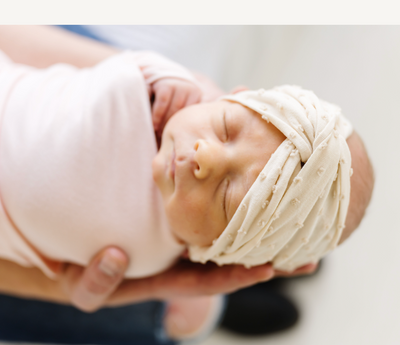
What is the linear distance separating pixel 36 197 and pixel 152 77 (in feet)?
1.49

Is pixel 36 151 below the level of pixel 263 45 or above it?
below

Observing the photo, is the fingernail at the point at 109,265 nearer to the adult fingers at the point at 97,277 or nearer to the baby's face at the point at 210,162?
the adult fingers at the point at 97,277

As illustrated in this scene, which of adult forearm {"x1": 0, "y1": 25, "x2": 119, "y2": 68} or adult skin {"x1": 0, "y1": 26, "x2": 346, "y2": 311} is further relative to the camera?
adult forearm {"x1": 0, "y1": 25, "x2": 119, "y2": 68}

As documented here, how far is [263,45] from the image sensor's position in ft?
5.76

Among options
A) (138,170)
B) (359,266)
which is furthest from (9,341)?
(359,266)

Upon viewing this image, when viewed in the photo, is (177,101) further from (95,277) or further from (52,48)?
(52,48)

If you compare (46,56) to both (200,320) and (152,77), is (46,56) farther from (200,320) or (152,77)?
(200,320)

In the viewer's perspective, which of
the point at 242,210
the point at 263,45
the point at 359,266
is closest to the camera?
the point at 242,210

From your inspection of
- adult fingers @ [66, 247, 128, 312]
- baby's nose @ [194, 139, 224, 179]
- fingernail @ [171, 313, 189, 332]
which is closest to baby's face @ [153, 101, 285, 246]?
baby's nose @ [194, 139, 224, 179]

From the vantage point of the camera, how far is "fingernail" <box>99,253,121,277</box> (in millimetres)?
947

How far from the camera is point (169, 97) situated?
0.96 meters

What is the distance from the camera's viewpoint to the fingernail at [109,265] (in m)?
0.95

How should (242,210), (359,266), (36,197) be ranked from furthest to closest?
(359,266)
(36,197)
(242,210)

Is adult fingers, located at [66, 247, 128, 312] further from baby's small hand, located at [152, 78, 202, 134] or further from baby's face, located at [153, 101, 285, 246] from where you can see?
baby's small hand, located at [152, 78, 202, 134]
